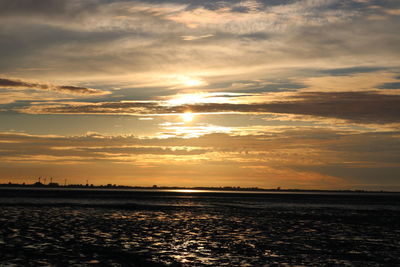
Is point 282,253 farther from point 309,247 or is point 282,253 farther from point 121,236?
point 121,236

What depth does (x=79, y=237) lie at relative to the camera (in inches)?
1647

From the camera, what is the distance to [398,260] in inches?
1282

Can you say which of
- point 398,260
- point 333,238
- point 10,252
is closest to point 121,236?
point 10,252

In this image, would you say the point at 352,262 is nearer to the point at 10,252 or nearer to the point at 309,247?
the point at 309,247

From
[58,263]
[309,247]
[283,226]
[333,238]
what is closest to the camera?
[58,263]

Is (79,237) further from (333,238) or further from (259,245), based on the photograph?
(333,238)

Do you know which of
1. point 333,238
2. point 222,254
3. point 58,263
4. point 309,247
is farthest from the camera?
point 333,238

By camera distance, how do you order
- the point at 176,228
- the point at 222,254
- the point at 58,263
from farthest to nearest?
the point at 176,228, the point at 222,254, the point at 58,263

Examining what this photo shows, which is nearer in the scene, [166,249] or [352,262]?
[352,262]

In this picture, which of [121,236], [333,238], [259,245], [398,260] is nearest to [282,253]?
[259,245]

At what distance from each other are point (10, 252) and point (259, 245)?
1941 centimetres

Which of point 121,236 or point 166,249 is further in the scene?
point 121,236

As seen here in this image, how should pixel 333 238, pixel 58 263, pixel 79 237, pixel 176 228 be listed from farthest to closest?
1. pixel 176 228
2. pixel 333 238
3. pixel 79 237
4. pixel 58 263

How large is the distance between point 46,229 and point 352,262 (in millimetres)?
30364
